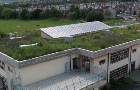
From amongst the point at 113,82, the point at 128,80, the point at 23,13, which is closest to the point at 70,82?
the point at 113,82

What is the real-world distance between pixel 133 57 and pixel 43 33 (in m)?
10.9

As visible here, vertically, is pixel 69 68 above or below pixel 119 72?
above

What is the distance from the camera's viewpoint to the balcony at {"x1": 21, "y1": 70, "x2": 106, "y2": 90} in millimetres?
14172

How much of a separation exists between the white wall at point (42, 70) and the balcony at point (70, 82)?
13.8 inches

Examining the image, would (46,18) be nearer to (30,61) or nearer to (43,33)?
(43,33)

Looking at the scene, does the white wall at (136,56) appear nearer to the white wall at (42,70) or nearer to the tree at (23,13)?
the white wall at (42,70)

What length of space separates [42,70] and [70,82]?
2523mm

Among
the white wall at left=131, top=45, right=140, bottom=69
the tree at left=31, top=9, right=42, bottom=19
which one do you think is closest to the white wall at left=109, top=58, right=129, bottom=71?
the white wall at left=131, top=45, right=140, bottom=69

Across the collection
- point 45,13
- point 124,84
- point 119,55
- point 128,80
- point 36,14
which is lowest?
point 124,84

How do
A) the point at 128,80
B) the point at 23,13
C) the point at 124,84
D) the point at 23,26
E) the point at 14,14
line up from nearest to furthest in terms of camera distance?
the point at 124,84
the point at 128,80
the point at 23,26
the point at 23,13
the point at 14,14

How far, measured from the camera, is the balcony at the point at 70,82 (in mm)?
14172

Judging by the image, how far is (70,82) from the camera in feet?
49.3

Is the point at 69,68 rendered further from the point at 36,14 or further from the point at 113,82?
the point at 36,14

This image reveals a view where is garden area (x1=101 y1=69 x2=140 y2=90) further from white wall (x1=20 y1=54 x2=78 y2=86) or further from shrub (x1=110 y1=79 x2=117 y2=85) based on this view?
white wall (x1=20 y1=54 x2=78 y2=86)
